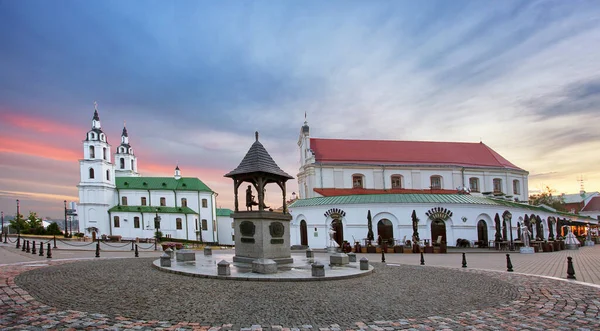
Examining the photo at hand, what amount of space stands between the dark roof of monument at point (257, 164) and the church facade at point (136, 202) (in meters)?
A: 59.5

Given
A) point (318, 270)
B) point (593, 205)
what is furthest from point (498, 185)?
point (593, 205)

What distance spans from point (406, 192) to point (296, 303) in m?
41.2

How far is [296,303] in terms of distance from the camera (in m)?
10.8

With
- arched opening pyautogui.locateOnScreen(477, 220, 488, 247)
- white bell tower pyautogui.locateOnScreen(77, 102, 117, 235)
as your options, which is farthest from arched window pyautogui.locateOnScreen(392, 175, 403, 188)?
white bell tower pyautogui.locateOnScreen(77, 102, 117, 235)

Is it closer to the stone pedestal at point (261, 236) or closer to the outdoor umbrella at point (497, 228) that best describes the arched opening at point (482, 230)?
the outdoor umbrella at point (497, 228)

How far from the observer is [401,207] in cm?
3897

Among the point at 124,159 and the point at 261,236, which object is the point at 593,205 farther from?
the point at 124,159

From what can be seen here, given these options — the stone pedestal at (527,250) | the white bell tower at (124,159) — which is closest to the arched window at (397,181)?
the stone pedestal at (527,250)

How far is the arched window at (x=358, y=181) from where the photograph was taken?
52.4 metres

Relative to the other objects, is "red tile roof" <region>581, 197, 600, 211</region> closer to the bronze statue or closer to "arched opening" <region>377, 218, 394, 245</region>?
"arched opening" <region>377, 218, 394, 245</region>

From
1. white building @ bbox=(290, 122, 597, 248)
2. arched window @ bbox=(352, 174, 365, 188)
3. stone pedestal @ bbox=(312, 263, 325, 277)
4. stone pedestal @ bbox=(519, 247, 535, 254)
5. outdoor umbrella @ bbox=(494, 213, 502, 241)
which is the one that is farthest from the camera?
arched window @ bbox=(352, 174, 365, 188)

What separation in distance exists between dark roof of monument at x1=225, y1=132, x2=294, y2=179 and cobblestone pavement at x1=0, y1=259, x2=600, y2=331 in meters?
6.54

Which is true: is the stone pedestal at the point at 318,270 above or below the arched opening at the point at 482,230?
above

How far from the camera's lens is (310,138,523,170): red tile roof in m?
53.6
